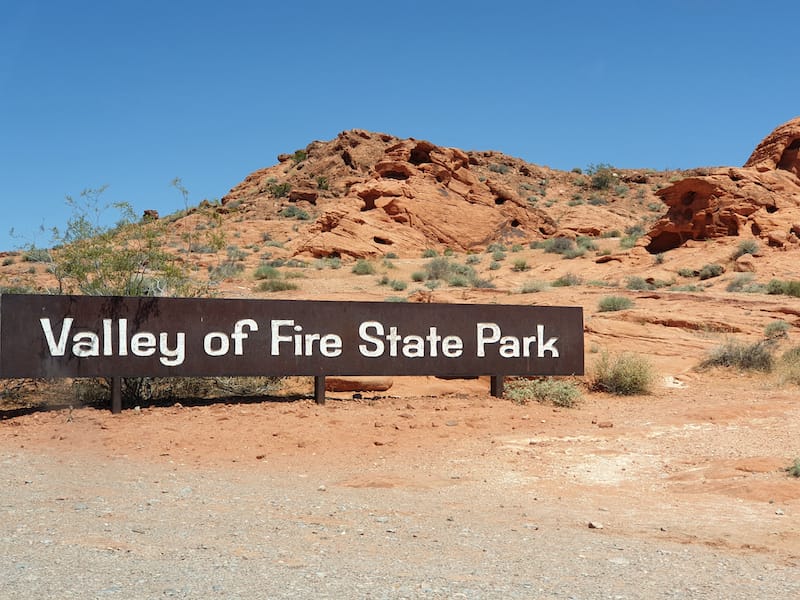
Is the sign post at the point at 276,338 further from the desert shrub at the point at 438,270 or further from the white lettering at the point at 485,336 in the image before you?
the desert shrub at the point at 438,270

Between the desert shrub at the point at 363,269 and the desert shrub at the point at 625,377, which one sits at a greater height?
the desert shrub at the point at 363,269

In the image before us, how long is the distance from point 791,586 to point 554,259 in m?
32.8

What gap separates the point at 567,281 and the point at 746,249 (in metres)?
7.41

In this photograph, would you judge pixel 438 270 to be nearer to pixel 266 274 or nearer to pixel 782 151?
pixel 266 274

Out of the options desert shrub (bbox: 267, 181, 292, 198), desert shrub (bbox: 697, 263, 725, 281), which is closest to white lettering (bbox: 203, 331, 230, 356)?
desert shrub (bbox: 697, 263, 725, 281)

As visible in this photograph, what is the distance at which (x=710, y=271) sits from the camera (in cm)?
2895

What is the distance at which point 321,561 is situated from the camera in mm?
4805

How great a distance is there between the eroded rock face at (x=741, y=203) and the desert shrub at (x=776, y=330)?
47.4 feet

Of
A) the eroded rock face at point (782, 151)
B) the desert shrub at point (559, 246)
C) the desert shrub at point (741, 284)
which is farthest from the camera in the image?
the desert shrub at point (559, 246)

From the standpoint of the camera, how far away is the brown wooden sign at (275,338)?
10500 millimetres

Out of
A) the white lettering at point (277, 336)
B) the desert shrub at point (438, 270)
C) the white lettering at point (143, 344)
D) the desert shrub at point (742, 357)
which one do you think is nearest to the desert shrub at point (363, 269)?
the desert shrub at point (438, 270)

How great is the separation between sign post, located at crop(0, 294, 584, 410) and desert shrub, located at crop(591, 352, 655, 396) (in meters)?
0.96

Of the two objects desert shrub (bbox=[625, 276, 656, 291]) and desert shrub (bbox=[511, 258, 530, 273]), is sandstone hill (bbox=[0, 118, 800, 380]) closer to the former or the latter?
desert shrub (bbox=[625, 276, 656, 291])

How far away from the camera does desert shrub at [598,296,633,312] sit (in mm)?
19719
